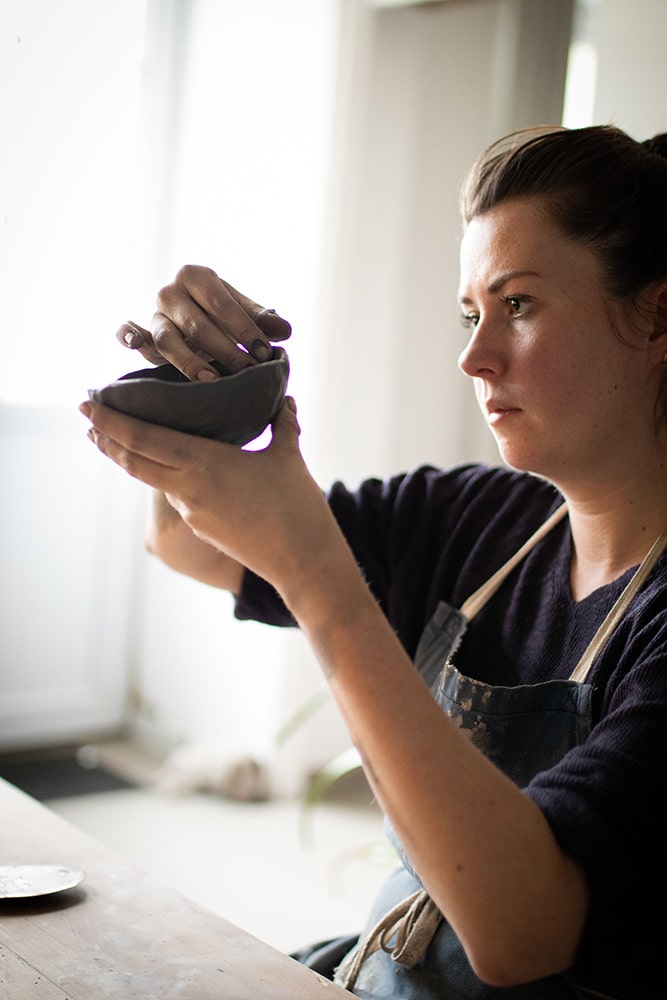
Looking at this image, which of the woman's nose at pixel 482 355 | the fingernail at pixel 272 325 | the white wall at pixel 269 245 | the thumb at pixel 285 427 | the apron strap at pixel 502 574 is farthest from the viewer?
the white wall at pixel 269 245

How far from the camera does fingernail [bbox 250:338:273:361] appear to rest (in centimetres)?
112

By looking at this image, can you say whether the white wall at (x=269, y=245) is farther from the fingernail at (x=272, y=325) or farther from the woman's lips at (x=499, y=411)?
the fingernail at (x=272, y=325)

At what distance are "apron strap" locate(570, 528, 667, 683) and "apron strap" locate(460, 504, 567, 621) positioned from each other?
8.0 inches

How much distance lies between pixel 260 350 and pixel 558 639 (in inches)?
19.0

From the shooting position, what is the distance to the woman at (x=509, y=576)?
94cm

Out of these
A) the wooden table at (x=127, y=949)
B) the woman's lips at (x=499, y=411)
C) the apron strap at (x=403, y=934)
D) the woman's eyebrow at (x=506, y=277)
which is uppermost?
the woman's eyebrow at (x=506, y=277)

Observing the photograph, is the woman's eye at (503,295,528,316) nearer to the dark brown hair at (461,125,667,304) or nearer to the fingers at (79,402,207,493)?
the dark brown hair at (461,125,667,304)

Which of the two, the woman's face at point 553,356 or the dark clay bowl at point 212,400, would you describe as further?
the woman's face at point 553,356

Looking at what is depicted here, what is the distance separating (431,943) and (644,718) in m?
0.37

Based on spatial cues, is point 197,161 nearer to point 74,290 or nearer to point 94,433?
point 74,290

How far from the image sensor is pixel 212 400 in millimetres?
1002

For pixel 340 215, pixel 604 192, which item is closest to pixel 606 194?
pixel 604 192

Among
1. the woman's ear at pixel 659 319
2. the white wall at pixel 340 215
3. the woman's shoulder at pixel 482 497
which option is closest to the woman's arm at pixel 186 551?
the woman's shoulder at pixel 482 497

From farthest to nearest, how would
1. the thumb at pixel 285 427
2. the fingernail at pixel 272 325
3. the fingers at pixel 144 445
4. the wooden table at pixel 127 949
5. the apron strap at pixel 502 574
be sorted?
1. the apron strap at pixel 502 574
2. the fingernail at pixel 272 325
3. the thumb at pixel 285 427
4. the fingers at pixel 144 445
5. the wooden table at pixel 127 949
